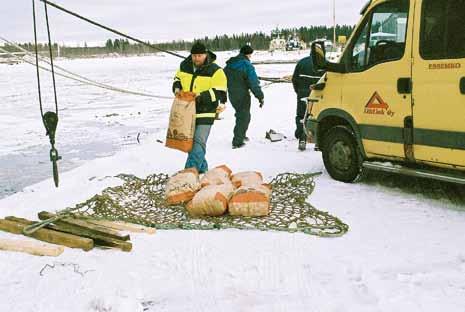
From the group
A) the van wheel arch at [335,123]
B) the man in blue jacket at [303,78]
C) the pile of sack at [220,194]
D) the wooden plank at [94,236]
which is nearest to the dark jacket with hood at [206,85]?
the pile of sack at [220,194]

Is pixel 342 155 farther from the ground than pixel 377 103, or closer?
closer

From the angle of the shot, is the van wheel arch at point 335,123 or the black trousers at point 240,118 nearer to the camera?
the van wheel arch at point 335,123

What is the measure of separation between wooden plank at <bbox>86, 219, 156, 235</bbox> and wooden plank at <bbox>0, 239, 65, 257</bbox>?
2.19 ft

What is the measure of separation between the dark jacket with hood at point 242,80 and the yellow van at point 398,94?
2743 millimetres

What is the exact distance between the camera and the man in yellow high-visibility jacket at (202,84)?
23.1 feet

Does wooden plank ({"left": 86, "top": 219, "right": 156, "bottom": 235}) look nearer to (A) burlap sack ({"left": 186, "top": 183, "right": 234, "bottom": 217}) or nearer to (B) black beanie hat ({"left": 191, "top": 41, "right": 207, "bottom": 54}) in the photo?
(A) burlap sack ({"left": 186, "top": 183, "right": 234, "bottom": 217})

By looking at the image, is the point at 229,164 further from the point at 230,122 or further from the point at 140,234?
the point at 230,122

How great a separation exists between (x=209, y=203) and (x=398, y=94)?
241 cm

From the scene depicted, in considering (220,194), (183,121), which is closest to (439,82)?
(220,194)

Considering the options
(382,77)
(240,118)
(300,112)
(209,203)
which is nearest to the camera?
(209,203)

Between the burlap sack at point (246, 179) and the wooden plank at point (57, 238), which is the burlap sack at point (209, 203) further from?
the wooden plank at point (57, 238)

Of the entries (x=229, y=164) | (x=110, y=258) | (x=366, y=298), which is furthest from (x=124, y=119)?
(x=366, y=298)

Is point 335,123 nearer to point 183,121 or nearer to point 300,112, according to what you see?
point 183,121

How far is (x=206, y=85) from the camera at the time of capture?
23.4ft
